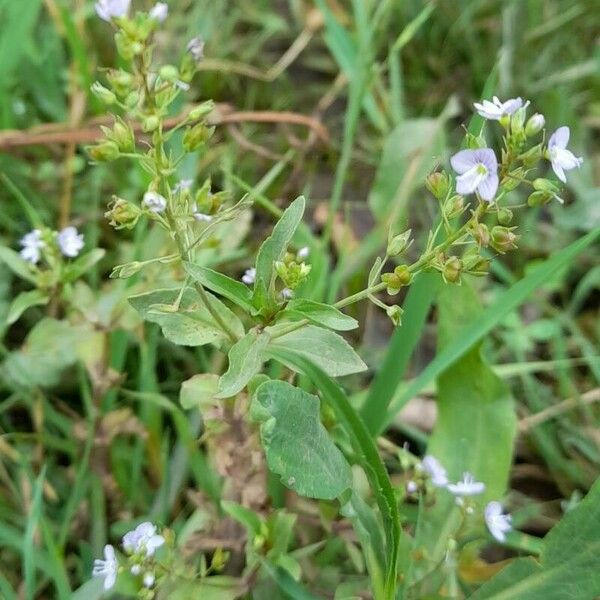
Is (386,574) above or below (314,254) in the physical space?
below

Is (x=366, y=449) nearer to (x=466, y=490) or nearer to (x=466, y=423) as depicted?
(x=466, y=490)

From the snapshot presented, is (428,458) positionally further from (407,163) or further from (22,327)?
(22,327)

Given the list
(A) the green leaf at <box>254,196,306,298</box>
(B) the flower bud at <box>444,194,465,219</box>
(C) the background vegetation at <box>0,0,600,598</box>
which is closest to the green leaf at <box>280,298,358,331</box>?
(A) the green leaf at <box>254,196,306,298</box>

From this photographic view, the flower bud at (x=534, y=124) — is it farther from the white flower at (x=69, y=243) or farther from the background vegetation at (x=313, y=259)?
the white flower at (x=69, y=243)

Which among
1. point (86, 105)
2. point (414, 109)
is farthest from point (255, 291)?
point (414, 109)

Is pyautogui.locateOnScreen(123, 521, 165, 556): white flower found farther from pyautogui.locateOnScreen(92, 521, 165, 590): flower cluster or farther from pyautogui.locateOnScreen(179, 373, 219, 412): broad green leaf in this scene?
pyautogui.locateOnScreen(179, 373, 219, 412): broad green leaf

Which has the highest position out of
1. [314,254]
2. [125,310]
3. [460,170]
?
[460,170]

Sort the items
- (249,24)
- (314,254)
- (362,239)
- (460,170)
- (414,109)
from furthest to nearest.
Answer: (249,24)
(414,109)
(362,239)
(314,254)
(460,170)

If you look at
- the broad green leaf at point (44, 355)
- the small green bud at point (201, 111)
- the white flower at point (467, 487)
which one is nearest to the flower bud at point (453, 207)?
the small green bud at point (201, 111)

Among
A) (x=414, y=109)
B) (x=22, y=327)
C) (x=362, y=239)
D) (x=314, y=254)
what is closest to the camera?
(x=314, y=254)
